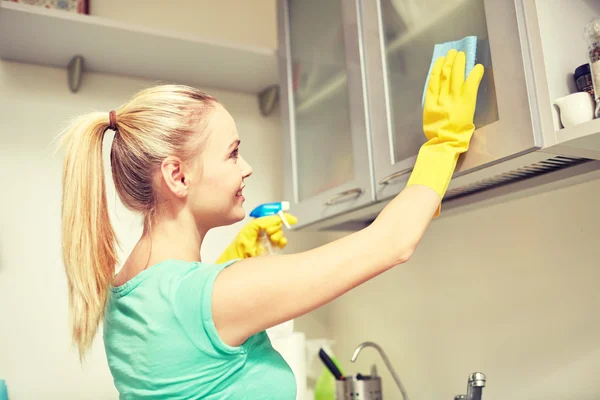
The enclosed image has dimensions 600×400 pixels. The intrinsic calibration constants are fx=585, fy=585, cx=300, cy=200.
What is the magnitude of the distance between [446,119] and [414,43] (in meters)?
0.29

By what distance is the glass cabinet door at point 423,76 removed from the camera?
96 centimetres

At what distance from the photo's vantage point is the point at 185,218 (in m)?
0.96

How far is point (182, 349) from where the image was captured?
0.80 meters

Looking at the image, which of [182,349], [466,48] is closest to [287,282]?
→ [182,349]

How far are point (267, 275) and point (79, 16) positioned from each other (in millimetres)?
1035

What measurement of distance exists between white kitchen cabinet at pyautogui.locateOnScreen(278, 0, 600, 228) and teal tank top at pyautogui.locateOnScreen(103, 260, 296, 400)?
50cm

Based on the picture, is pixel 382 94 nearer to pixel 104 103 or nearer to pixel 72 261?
pixel 72 261

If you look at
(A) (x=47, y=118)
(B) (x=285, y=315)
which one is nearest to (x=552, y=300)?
(B) (x=285, y=315)

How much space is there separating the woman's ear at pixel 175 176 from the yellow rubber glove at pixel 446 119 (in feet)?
1.21

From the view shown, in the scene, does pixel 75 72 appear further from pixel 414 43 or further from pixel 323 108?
pixel 414 43

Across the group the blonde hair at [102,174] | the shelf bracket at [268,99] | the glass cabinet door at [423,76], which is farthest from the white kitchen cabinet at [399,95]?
the blonde hair at [102,174]

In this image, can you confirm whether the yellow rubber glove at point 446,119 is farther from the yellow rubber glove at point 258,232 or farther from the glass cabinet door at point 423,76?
the yellow rubber glove at point 258,232

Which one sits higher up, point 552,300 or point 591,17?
point 591,17

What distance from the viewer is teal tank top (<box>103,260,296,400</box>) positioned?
2.62ft
